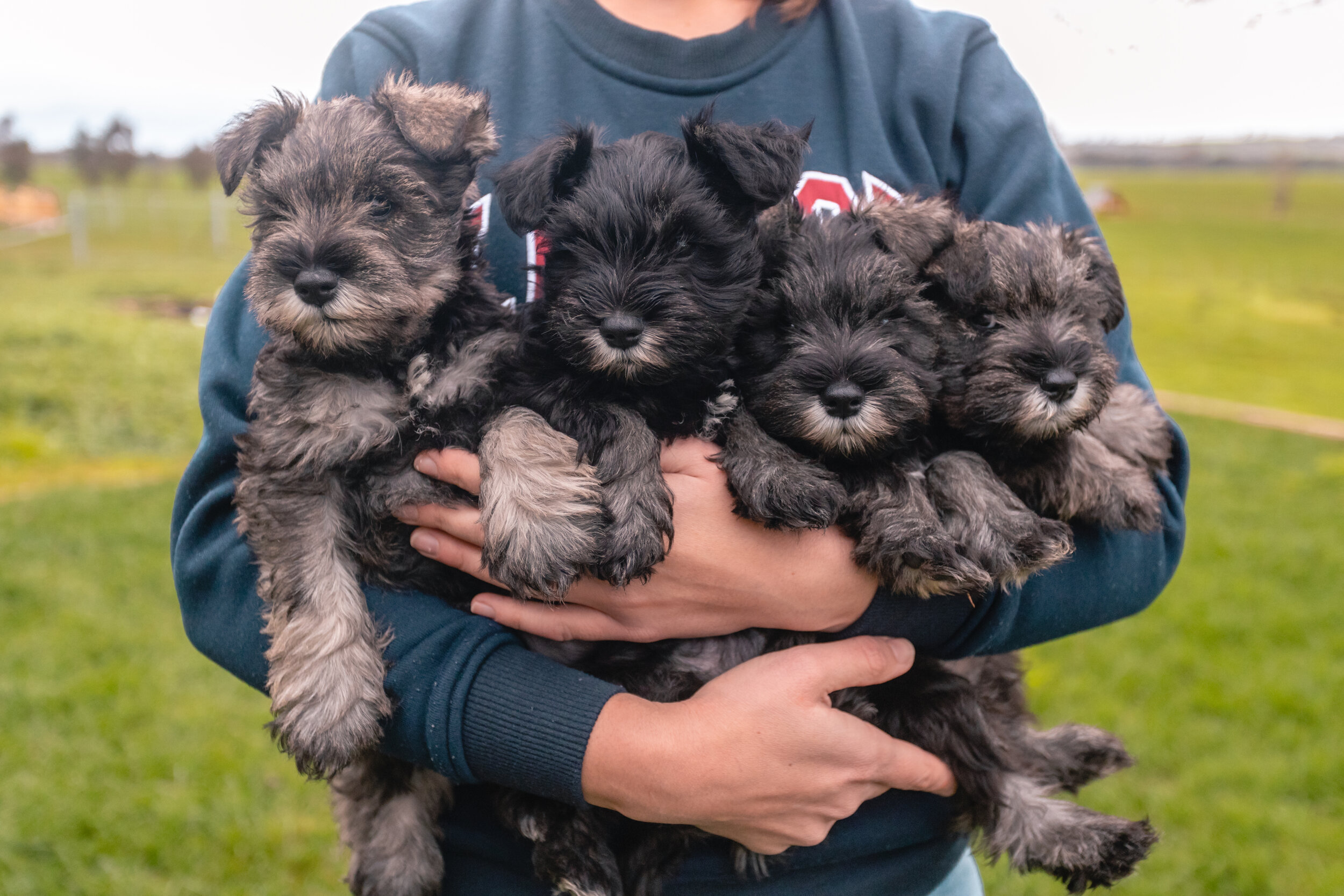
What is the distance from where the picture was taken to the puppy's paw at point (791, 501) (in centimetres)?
245

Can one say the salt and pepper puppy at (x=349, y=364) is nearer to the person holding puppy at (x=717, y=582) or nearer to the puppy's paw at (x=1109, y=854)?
the person holding puppy at (x=717, y=582)

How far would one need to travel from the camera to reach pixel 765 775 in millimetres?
2291

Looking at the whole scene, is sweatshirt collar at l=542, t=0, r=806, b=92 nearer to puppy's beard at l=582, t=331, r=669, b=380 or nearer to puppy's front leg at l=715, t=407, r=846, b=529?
puppy's beard at l=582, t=331, r=669, b=380

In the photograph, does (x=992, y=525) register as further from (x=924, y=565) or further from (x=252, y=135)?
(x=252, y=135)

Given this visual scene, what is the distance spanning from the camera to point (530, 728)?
7.47ft

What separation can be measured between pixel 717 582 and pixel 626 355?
60 cm

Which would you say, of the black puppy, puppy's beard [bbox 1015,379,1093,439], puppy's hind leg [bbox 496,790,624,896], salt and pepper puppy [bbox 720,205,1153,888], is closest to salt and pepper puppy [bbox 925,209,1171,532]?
puppy's beard [bbox 1015,379,1093,439]

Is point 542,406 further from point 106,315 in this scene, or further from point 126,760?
point 106,315

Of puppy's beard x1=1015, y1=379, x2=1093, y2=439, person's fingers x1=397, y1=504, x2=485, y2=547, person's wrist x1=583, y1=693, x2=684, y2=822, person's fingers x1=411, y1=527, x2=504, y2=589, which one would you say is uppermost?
puppy's beard x1=1015, y1=379, x2=1093, y2=439

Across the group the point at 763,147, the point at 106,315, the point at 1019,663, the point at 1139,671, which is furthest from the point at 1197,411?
the point at 106,315

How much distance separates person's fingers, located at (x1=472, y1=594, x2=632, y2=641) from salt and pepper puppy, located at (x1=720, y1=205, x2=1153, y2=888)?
465 mm

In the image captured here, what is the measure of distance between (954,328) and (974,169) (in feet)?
1.75

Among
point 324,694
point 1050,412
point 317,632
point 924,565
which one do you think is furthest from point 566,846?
point 1050,412

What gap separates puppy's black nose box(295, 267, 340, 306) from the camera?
2.43 m
